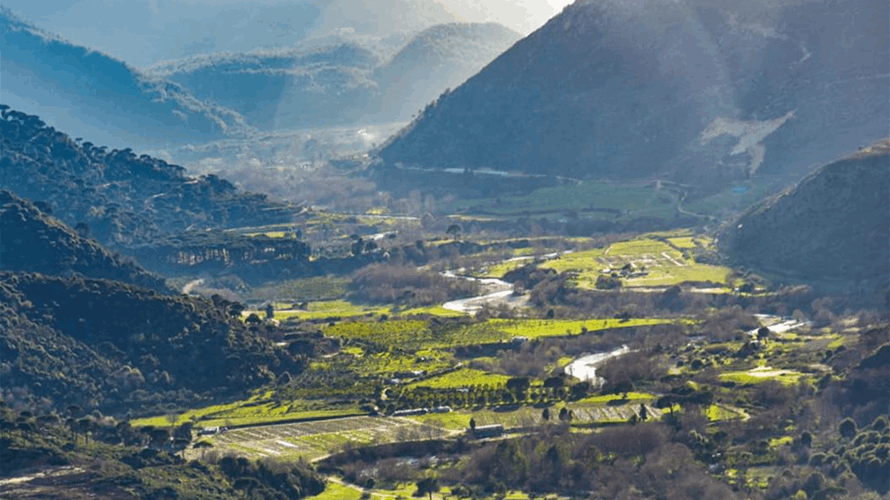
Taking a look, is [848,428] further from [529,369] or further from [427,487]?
[529,369]

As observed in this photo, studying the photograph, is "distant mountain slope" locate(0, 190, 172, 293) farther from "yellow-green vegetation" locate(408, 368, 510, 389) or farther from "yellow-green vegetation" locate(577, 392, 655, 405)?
"yellow-green vegetation" locate(577, 392, 655, 405)

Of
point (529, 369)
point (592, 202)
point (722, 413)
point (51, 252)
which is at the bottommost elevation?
point (722, 413)

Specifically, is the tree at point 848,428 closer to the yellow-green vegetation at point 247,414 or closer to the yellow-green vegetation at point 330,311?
the yellow-green vegetation at point 247,414

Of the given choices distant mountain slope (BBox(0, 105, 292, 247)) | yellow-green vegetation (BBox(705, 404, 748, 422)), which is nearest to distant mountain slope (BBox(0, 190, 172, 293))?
distant mountain slope (BBox(0, 105, 292, 247))

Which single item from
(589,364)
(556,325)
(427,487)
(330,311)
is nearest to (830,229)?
(556,325)

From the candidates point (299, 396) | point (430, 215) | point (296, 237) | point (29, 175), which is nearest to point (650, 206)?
point (430, 215)

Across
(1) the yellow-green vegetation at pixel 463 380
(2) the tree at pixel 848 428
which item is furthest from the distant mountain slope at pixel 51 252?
(2) the tree at pixel 848 428
